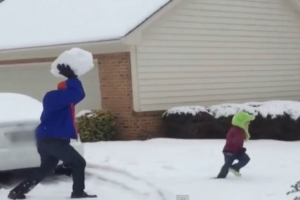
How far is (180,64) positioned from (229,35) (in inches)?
78.0

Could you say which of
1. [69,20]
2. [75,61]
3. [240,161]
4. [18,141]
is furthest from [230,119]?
[75,61]

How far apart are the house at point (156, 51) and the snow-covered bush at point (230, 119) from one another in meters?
0.79

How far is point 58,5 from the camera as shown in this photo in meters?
16.4

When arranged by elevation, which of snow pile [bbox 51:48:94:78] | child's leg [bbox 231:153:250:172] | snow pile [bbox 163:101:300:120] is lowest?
child's leg [bbox 231:153:250:172]

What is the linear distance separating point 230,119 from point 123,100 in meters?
2.61

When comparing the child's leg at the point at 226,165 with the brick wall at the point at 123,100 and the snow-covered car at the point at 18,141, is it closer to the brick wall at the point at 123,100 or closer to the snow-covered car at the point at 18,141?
the snow-covered car at the point at 18,141

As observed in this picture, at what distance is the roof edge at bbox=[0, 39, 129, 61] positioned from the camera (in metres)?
13.2

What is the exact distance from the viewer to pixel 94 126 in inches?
520

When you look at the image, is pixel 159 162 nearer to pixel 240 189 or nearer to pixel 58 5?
pixel 240 189

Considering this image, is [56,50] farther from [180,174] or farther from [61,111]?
[61,111]

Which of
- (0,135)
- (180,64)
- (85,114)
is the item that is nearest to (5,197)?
(0,135)

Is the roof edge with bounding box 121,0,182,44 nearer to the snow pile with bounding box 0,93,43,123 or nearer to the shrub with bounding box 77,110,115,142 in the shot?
the shrub with bounding box 77,110,115,142

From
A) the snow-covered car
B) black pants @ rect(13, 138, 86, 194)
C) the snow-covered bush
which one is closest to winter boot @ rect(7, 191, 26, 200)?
black pants @ rect(13, 138, 86, 194)

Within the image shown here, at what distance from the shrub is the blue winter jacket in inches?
260
